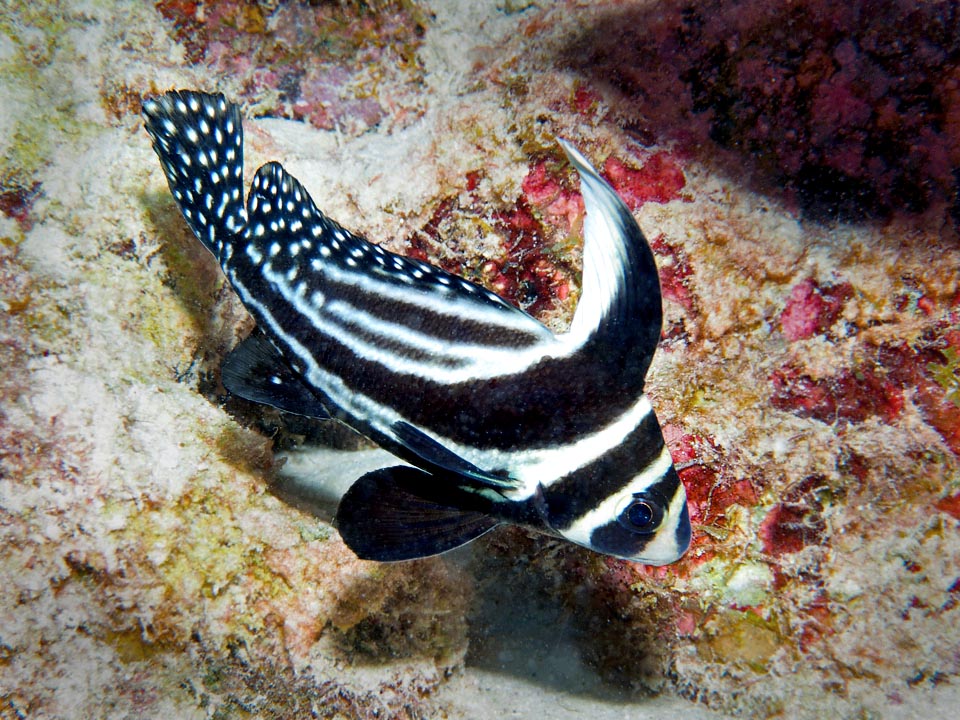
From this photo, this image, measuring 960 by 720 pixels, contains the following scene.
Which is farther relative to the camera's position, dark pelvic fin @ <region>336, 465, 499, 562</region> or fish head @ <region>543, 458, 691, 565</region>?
dark pelvic fin @ <region>336, 465, 499, 562</region>

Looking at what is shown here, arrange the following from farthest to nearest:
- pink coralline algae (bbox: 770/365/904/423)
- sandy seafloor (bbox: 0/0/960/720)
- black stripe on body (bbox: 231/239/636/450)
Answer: pink coralline algae (bbox: 770/365/904/423) → sandy seafloor (bbox: 0/0/960/720) → black stripe on body (bbox: 231/239/636/450)

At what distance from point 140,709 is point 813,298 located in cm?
419

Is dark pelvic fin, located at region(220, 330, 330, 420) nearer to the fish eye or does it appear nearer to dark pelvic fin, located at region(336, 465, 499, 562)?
dark pelvic fin, located at region(336, 465, 499, 562)

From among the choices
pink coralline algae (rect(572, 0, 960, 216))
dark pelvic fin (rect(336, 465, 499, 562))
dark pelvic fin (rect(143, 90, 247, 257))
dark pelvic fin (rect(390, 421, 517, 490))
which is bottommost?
dark pelvic fin (rect(336, 465, 499, 562))

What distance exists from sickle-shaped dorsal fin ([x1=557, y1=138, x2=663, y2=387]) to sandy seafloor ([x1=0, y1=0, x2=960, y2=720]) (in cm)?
99

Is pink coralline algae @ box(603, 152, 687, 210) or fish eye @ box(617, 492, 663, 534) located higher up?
pink coralline algae @ box(603, 152, 687, 210)

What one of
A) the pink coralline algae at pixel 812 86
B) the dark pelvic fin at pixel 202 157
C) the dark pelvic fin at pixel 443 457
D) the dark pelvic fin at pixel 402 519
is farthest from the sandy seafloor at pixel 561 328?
the dark pelvic fin at pixel 443 457

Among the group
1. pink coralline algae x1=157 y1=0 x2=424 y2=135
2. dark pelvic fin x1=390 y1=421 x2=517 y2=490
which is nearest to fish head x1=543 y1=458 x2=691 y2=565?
dark pelvic fin x1=390 y1=421 x2=517 y2=490

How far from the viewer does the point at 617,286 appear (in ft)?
6.91

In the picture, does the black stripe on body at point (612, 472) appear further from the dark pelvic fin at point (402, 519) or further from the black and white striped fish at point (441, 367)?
the dark pelvic fin at point (402, 519)

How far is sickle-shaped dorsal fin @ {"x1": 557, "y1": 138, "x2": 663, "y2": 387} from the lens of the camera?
80.5 inches

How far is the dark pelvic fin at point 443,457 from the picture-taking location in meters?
2.17

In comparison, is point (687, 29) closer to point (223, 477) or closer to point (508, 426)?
point (508, 426)

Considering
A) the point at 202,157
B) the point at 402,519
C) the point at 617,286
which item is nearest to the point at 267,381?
the point at 402,519
